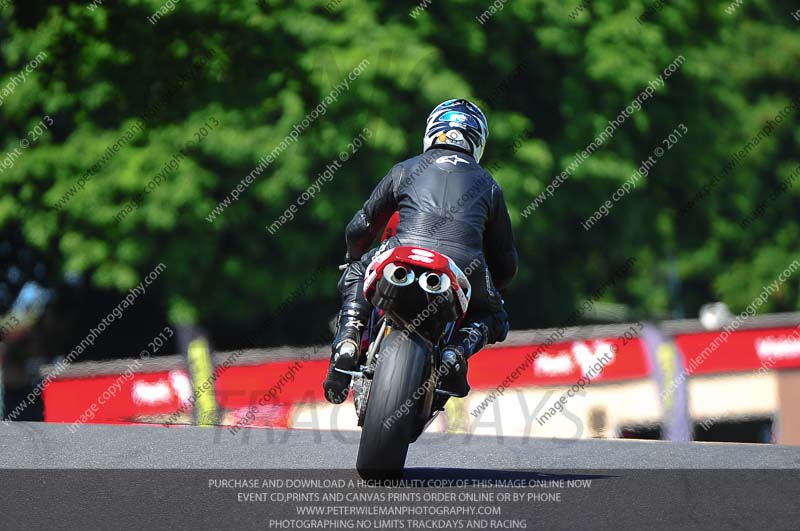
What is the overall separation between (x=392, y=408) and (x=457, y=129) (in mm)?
1736

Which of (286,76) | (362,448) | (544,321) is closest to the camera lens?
(362,448)

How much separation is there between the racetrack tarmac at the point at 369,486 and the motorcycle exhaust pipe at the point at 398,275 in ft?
2.99

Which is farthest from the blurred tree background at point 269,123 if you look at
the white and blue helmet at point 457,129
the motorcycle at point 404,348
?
the motorcycle at point 404,348

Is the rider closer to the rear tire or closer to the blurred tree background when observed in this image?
the rear tire

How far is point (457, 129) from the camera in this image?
696 cm

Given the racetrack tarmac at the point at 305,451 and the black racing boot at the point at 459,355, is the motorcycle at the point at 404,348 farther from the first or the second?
the racetrack tarmac at the point at 305,451

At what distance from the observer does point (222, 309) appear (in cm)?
2008

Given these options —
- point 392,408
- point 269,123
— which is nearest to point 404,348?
point 392,408

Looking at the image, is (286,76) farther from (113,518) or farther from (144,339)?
(113,518)

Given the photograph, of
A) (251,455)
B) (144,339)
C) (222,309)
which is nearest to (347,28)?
(222,309)

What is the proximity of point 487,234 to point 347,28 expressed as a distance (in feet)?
43.2

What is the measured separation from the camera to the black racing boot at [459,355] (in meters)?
6.31

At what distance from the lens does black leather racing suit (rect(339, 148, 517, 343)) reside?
6.50 metres

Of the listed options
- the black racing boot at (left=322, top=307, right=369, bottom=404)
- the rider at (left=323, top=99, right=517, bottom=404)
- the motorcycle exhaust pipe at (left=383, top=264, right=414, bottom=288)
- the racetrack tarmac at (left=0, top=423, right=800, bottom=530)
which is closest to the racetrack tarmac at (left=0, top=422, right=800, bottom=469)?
the racetrack tarmac at (left=0, top=423, right=800, bottom=530)
